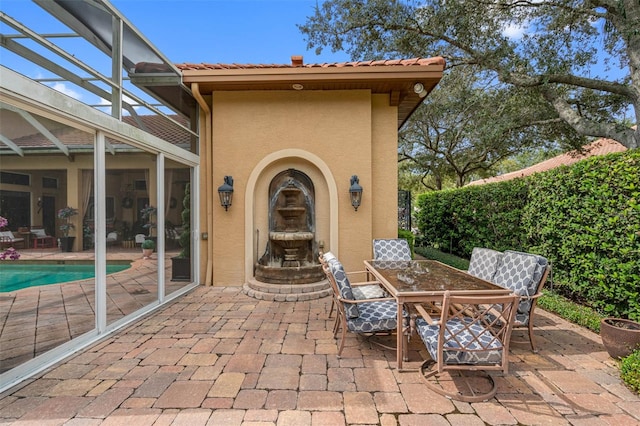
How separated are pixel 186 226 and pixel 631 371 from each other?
23.2 feet

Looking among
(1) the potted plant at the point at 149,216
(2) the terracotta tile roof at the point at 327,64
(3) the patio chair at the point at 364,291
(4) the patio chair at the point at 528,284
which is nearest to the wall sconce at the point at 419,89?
(2) the terracotta tile roof at the point at 327,64

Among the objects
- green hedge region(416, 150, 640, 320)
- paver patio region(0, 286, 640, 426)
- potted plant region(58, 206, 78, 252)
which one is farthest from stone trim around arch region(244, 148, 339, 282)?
green hedge region(416, 150, 640, 320)

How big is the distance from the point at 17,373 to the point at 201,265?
3.74 metres

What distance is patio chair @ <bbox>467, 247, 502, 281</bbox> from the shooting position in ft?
14.4

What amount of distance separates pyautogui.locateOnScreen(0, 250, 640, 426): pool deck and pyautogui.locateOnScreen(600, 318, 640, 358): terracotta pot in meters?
0.16

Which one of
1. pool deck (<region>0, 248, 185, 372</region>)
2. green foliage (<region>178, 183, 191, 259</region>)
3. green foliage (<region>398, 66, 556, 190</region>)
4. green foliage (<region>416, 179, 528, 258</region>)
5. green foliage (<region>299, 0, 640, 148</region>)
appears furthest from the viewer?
green foliage (<region>398, 66, 556, 190</region>)

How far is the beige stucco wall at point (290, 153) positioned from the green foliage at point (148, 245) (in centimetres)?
152

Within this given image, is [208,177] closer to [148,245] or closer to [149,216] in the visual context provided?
[149,216]

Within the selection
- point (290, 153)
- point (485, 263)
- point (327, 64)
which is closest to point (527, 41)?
point (327, 64)

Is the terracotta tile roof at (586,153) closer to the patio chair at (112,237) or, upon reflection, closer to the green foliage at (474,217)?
the green foliage at (474,217)

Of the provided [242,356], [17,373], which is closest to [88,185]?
[17,373]

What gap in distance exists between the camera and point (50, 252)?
3506 mm

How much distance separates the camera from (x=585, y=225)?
187 inches

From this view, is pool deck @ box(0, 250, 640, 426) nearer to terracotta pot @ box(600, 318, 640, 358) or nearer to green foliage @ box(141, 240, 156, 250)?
terracotta pot @ box(600, 318, 640, 358)
